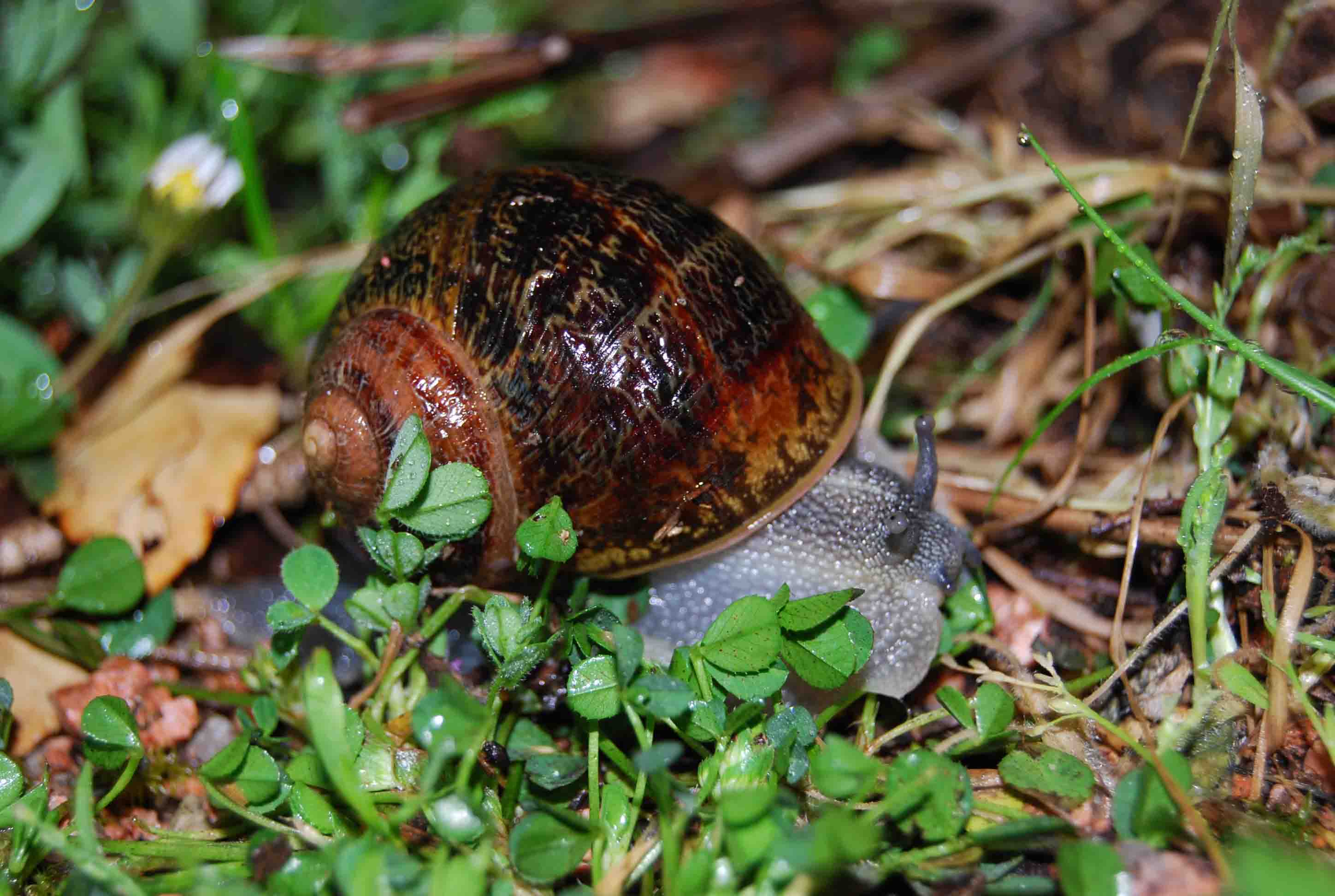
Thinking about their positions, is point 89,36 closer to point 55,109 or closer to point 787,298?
point 55,109

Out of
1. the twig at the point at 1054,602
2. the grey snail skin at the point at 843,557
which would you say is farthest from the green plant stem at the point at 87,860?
the twig at the point at 1054,602

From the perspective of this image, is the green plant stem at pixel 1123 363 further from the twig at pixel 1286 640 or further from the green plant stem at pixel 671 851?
the green plant stem at pixel 671 851

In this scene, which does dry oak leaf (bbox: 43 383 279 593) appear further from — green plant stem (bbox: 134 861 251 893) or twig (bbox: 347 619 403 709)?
green plant stem (bbox: 134 861 251 893)

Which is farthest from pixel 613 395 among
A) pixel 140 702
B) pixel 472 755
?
pixel 140 702

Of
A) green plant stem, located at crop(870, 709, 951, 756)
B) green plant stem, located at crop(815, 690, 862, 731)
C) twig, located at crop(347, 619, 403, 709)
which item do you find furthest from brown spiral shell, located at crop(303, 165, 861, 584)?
green plant stem, located at crop(870, 709, 951, 756)

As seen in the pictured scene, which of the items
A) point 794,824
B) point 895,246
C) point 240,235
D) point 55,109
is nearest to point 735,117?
point 895,246
